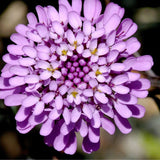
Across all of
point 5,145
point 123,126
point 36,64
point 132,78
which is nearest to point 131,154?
point 5,145

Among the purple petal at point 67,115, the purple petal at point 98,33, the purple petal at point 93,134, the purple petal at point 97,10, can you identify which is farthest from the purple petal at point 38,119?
the purple petal at point 97,10

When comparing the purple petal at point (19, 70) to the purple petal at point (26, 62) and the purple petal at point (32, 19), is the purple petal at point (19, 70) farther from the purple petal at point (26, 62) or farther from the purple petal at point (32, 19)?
the purple petal at point (32, 19)

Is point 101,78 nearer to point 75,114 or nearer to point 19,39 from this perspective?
point 75,114

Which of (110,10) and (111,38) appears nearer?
(111,38)

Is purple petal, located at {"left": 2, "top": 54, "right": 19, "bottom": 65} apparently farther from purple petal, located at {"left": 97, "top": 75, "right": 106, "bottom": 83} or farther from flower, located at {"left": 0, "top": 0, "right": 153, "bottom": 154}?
purple petal, located at {"left": 97, "top": 75, "right": 106, "bottom": 83}

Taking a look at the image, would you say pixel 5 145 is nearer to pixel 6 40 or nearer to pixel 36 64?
pixel 6 40

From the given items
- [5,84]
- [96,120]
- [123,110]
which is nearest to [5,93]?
[5,84]
